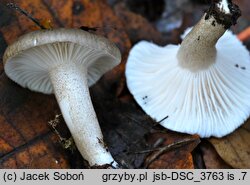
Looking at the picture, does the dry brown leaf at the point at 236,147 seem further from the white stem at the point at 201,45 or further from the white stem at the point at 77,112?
the white stem at the point at 77,112

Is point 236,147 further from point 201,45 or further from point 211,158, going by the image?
point 201,45

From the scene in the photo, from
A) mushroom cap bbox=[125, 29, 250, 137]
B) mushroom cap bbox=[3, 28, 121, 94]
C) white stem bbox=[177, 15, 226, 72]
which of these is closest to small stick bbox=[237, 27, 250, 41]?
mushroom cap bbox=[125, 29, 250, 137]

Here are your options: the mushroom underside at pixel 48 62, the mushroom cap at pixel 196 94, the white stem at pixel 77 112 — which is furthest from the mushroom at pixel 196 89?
the white stem at pixel 77 112

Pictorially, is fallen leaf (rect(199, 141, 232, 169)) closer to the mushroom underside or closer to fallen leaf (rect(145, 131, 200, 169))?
fallen leaf (rect(145, 131, 200, 169))

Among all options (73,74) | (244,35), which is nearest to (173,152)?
(73,74)

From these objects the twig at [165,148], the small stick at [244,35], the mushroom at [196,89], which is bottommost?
the twig at [165,148]

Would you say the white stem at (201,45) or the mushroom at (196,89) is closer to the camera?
the white stem at (201,45)
